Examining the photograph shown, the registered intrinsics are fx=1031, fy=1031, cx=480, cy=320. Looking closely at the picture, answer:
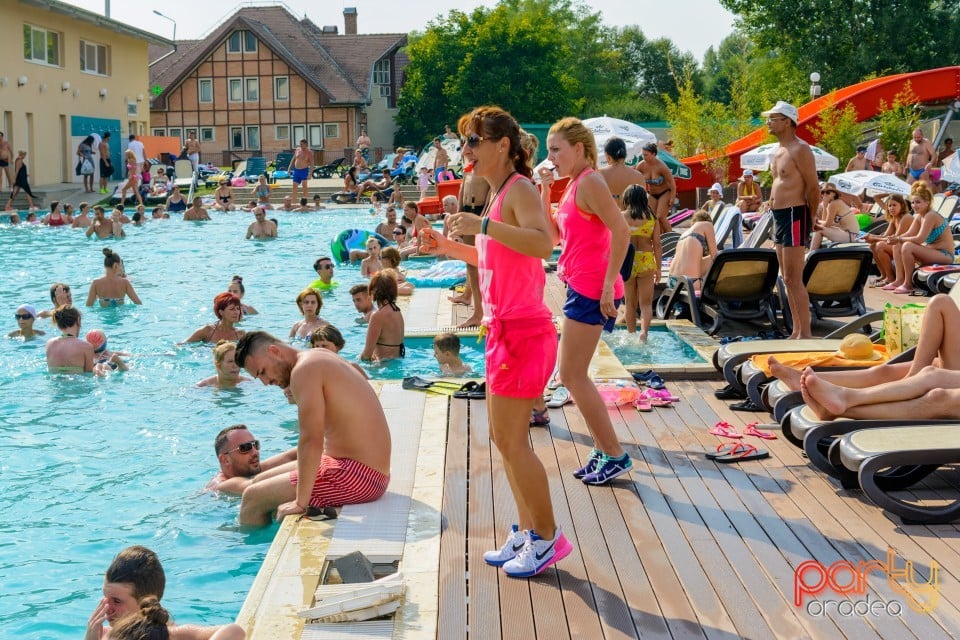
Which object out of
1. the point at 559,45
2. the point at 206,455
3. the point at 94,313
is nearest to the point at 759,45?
the point at 559,45

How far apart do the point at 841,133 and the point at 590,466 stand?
19.8m

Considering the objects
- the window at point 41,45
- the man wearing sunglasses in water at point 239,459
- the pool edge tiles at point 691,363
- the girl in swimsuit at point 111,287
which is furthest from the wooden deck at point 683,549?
the window at point 41,45

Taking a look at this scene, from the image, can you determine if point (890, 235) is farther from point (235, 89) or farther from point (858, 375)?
point (235, 89)

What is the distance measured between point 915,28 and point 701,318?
37.4m

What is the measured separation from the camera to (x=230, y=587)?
575 cm

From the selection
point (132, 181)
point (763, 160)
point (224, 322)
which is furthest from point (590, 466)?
point (132, 181)

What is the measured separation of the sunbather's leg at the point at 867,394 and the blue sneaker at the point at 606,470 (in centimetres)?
105

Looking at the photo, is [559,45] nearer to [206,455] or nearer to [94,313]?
[94,313]

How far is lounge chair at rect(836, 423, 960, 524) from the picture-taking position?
15.2 feet

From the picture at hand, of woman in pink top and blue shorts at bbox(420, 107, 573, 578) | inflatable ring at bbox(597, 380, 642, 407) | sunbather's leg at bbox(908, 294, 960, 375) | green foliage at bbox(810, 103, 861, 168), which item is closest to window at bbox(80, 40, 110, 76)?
green foliage at bbox(810, 103, 861, 168)

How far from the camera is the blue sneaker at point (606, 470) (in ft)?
17.6

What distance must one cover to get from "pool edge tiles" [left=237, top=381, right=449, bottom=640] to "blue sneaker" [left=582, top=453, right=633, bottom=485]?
31.2 inches

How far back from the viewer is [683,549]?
450 cm

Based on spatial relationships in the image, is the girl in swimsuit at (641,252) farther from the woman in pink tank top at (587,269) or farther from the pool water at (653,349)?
the woman in pink tank top at (587,269)
